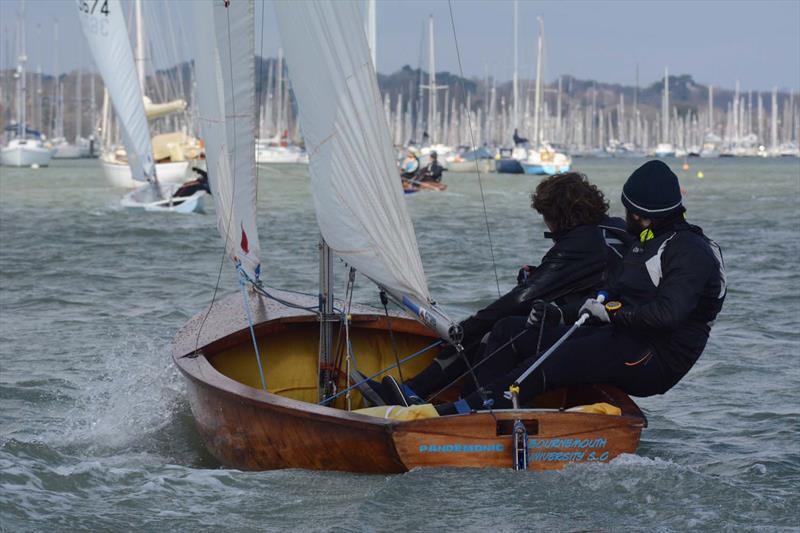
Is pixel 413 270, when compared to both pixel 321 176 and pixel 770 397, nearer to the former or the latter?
pixel 321 176

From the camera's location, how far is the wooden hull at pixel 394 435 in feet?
16.6

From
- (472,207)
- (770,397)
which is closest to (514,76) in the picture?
(472,207)

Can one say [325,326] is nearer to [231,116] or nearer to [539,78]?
[231,116]

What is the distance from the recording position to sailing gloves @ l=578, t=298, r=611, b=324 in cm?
530

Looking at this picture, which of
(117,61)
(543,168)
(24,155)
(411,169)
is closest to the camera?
(117,61)

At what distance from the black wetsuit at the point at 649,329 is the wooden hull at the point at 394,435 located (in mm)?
177

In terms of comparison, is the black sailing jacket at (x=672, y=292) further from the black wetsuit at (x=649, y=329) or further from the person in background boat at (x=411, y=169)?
the person in background boat at (x=411, y=169)

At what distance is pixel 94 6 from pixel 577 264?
787 inches

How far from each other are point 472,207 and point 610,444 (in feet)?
84.5

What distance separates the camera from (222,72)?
6699 mm

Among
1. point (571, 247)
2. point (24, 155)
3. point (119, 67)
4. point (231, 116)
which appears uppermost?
point (119, 67)

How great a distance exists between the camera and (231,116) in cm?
666

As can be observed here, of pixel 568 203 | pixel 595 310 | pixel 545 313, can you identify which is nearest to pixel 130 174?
pixel 568 203

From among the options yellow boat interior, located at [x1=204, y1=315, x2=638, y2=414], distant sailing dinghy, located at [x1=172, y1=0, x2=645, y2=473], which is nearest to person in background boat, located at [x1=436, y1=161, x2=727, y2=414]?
distant sailing dinghy, located at [x1=172, y1=0, x2=645, y2=473]
